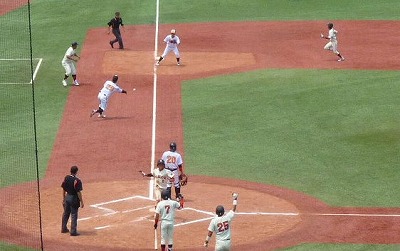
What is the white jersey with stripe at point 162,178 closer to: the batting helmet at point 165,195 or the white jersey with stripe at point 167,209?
the batting helmet at point 165,195

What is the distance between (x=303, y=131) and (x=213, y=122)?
153 inches

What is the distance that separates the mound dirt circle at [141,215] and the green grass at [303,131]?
2.31 metres

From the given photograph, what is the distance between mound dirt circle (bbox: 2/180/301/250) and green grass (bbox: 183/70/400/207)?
2.31 meters

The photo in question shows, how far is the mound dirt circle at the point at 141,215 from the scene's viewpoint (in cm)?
2909

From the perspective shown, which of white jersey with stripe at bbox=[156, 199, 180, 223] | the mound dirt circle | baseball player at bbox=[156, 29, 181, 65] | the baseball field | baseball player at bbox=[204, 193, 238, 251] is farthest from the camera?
baseball player at bbox=[156, 29, 181, 65]

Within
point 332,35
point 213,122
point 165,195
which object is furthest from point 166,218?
point 332,35

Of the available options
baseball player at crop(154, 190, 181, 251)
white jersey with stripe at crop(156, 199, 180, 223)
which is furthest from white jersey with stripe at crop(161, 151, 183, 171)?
white jersey with stripe at crop(156, 199, 180, 223)

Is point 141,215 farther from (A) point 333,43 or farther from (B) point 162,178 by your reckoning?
(A) point 333,43

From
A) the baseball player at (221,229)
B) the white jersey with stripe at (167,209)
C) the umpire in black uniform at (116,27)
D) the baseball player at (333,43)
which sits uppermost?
the umpire in black uniform at (116,27)

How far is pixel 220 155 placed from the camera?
38688mm

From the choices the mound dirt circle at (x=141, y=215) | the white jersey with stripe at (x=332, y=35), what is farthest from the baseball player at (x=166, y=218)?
the white jersey with stripe at (x=332, y=35)

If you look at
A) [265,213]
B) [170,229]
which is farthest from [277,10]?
[170,229]

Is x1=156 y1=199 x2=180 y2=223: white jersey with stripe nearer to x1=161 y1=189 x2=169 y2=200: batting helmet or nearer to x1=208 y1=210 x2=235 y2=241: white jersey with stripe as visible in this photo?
x1=161 y1=189 x2=169 y2=200: batting helmet

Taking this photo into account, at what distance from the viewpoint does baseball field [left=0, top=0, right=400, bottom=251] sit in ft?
101
